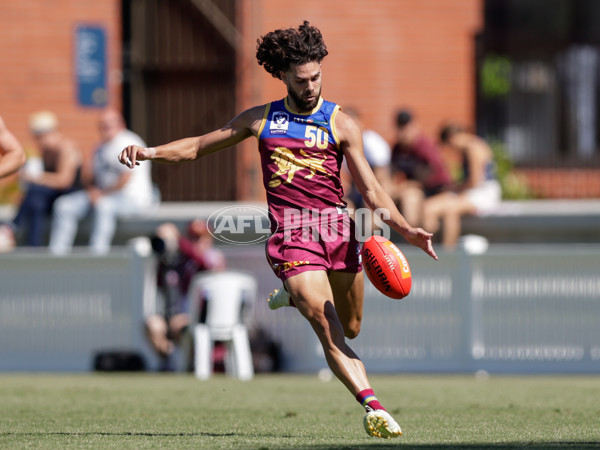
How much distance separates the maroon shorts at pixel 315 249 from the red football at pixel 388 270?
0.15m

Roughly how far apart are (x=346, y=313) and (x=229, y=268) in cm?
634

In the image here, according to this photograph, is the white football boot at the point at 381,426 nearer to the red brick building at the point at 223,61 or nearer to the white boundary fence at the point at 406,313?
the white boundary fence at the point at 406,313

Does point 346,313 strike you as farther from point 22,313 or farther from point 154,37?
point 154,37

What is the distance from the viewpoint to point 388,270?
7219mm

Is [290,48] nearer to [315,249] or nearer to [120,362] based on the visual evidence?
[315,249]

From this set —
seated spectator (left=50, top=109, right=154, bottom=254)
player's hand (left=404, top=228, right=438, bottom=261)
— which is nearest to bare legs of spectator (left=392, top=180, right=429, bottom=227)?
seated spectator (left=50, top=109, right=154, bottom=254)

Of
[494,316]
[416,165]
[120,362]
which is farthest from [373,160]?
[120,362]

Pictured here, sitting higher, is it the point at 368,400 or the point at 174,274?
the point at 368,400

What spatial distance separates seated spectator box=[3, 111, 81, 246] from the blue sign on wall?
4212 millimetres

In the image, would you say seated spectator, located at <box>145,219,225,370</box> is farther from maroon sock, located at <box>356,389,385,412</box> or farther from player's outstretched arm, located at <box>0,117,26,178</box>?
maroon sock, located at <box>356,389,385,412</box>

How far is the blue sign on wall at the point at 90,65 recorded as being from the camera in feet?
62.1

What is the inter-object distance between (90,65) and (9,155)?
36.0 feet

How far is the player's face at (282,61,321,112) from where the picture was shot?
7230 millimetres

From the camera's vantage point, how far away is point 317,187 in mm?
7395
